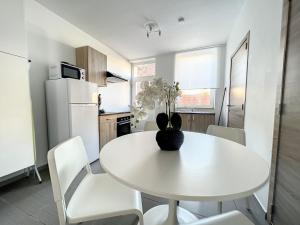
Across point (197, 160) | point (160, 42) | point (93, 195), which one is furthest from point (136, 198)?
point (160, 42)

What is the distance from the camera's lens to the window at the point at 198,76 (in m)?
4.20

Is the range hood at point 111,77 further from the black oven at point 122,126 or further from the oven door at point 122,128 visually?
the oven door at point 122,128

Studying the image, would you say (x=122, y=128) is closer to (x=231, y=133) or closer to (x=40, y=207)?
(x=40, y=207)

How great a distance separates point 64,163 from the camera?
0.91 m

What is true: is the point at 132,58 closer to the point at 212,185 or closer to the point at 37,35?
the point at 37,35

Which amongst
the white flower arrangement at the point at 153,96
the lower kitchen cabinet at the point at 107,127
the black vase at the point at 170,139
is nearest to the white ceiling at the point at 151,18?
the lower kitchen cabinet at the point at 107,127

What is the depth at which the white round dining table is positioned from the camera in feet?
1.80

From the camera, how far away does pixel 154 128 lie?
210 cm

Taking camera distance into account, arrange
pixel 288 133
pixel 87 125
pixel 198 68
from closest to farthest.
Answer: pixel 288 133, pixel 87 125, pixel 198 68

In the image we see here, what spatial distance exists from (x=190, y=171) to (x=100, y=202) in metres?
0.65

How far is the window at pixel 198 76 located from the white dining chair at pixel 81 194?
3895 mm

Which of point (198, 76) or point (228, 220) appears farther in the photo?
point (198, 76)

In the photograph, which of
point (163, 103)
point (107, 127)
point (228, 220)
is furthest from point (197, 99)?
point (228, 220)

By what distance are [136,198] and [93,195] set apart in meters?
0.31
